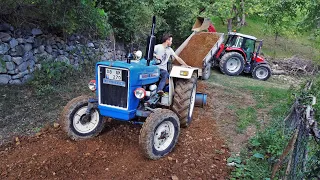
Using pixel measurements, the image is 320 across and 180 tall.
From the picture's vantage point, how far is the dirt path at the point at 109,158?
4.36m

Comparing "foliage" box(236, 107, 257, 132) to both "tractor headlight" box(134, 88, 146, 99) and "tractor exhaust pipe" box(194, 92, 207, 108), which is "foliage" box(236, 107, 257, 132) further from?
"tractor headlight" box(134, 88, 146, 99)

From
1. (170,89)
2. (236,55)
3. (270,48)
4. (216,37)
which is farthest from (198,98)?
(270,48)

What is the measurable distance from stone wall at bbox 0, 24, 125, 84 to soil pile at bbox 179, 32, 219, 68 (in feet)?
11.3

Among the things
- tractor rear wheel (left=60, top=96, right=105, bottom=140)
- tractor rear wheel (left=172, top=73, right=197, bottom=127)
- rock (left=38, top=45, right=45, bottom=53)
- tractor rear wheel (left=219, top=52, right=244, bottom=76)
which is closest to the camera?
tractor rear wheel (left=60, top=96, right=105, bottom=140)

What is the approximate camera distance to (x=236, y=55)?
1250 cm

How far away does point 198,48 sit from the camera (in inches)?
436

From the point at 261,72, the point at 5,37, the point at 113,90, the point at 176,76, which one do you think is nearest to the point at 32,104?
the point at 5,37

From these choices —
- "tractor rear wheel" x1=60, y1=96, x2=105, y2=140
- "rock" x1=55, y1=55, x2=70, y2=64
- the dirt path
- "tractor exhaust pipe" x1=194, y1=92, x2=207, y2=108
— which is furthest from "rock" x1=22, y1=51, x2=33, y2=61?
"tractor exhaust pipe" x1=194, y1=92, x2=207, y2=108

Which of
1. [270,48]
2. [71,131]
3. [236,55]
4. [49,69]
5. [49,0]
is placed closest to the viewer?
[71,131]

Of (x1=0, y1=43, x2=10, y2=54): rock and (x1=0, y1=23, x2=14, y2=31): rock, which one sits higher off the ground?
(x1=0, y1=23, x2=14, y2=31): rock

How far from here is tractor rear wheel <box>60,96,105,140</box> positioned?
508 cm

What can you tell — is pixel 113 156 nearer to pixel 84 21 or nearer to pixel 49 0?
pixel 49 0

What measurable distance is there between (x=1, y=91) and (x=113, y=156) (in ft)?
12.1

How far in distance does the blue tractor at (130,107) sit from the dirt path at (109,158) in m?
0.24
